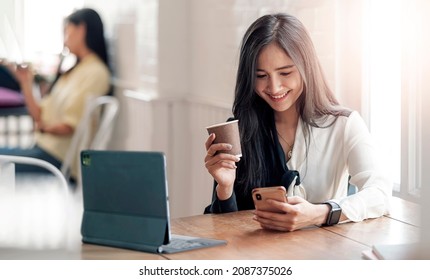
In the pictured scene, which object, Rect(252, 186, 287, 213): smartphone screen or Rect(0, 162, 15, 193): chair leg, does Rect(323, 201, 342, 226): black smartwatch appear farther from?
Rect(0, 162, 15, 193): chair leg

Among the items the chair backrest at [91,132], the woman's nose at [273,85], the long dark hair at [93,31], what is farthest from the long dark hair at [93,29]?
the woman's nose at [273,85]

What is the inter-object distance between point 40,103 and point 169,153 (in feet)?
2.23

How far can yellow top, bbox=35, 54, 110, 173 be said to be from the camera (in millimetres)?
3221

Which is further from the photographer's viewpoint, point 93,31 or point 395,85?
point 93,31

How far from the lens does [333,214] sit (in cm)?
160

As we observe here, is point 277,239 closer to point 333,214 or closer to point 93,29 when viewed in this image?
point 333,214

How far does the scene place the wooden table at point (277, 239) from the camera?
1.44 metres

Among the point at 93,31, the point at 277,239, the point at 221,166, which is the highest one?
the point at 93,31

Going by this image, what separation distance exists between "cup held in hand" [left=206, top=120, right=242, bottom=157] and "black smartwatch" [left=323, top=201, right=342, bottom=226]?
0.20 metres

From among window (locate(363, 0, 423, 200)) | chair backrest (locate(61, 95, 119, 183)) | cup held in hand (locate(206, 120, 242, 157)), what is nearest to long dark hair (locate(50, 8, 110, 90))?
chair backrest (locate(61, 95, 119, 183))

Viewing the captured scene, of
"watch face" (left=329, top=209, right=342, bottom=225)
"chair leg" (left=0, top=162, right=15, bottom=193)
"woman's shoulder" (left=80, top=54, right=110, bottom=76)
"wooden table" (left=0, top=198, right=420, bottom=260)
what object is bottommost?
"chair leg" (left=0, top=162, right=15, bottom=193)

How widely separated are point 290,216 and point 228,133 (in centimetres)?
18

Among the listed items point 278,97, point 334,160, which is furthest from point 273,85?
point 334,160
